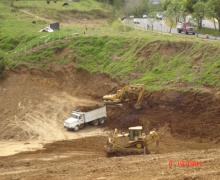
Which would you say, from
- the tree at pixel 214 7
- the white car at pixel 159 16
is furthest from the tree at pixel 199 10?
the white car at pixel 159 16

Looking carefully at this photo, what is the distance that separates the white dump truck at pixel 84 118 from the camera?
50781 mm

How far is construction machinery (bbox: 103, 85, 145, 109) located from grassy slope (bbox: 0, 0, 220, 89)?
2580 millimetres

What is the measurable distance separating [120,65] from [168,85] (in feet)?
29.1

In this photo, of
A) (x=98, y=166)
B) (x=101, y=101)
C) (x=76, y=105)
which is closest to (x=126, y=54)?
(x=101, y=101)

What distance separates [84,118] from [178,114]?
28.1 feet

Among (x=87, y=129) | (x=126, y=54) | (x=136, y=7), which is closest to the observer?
(x=87, y=129)

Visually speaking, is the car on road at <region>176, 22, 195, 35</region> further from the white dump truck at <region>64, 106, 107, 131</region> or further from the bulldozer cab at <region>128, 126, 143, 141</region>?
the bulldozer cab at <region>128, 126, 143, 141</region>

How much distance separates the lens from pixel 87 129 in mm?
51500

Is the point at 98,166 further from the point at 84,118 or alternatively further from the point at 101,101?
the point at 101,101

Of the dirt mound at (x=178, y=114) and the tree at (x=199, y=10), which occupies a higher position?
the tree at (x=199, y=10)

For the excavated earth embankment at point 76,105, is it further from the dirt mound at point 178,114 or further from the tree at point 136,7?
the tree at point 136,7

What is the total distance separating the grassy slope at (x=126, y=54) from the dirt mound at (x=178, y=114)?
6.50 ft

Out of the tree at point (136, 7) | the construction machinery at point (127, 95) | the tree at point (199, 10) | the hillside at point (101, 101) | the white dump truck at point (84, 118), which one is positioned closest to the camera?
the hillside at point (101, 101)

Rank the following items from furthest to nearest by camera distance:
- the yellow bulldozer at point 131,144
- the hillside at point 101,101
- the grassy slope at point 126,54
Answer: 1. the grassy slope at point 126,54
2. the yellow bulldozer at point 131,144
3. the hillside at point 101,101
